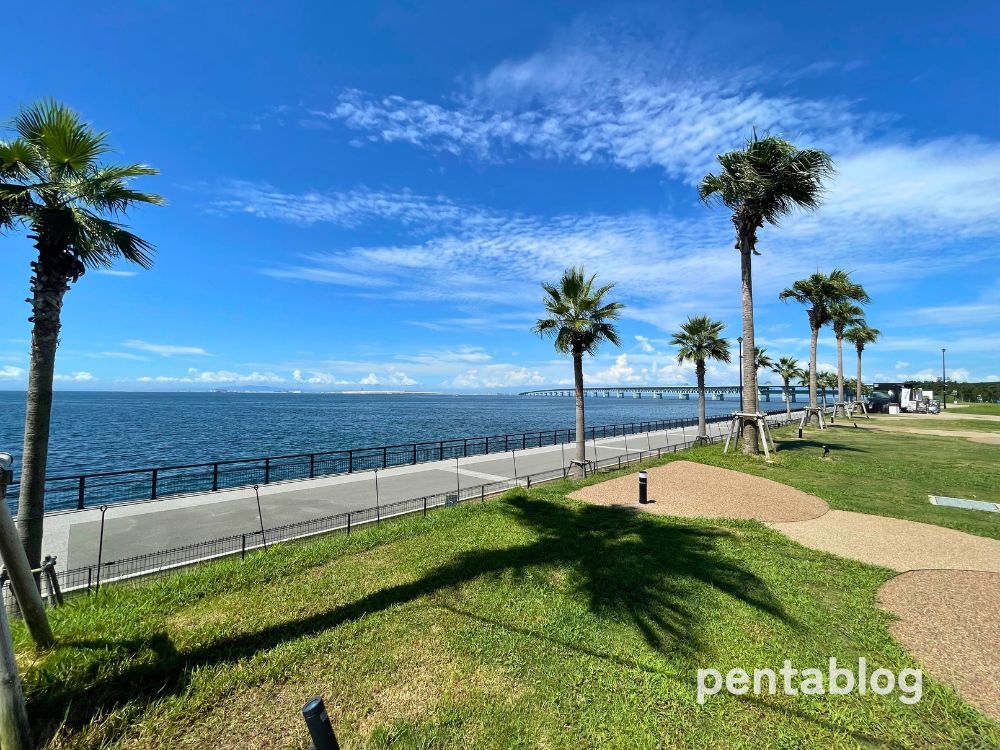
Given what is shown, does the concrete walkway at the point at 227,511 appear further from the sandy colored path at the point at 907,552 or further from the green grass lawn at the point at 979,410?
the green grass lawn at the point at 979,410

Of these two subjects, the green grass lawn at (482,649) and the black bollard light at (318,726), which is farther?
the green grass lawn at (482,649)

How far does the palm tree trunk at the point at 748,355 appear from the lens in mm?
18359

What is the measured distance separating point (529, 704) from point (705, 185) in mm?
21641

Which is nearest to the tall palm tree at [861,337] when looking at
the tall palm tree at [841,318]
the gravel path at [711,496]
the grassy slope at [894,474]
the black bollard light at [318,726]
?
the tall palm tree at [841,318]

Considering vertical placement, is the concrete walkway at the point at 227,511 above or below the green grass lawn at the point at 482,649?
below

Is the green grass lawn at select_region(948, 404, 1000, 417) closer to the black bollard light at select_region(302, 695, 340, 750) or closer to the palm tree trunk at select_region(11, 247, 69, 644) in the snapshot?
the black bollard light at select_region(302, 695, 340, 750)

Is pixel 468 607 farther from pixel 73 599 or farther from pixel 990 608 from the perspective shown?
pixel 990 608

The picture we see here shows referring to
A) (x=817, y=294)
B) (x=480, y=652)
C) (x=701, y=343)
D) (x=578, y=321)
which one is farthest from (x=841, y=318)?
(x=480, y=652)

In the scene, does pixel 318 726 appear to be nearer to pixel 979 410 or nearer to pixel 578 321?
pixel 578 321

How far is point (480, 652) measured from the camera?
500 cm

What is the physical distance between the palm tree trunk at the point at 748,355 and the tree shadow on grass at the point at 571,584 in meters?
10.3

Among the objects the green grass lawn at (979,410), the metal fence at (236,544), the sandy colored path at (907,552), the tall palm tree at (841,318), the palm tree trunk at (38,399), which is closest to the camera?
the sandy colored path at (907,552)

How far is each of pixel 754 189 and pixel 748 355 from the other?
696 cm

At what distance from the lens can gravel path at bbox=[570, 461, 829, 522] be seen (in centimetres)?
1125
